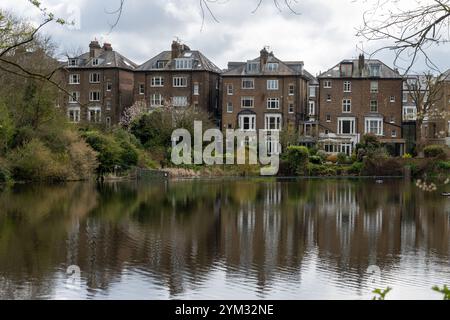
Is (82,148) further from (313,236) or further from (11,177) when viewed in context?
(313,236)

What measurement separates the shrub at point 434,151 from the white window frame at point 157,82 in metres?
30.3

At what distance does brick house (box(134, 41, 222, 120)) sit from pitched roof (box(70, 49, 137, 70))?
192 cm

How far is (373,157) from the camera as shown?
7056 centimetres

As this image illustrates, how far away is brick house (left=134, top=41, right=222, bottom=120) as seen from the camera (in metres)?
85.1

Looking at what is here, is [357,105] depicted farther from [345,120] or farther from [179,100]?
[179,100]

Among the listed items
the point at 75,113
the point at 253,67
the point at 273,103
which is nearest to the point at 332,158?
the point at 273,103

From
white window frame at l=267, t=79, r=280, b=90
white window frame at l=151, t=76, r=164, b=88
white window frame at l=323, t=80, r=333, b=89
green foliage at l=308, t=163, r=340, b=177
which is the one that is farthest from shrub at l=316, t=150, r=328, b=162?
white window frame at l=151, t=76, r=164, b=88

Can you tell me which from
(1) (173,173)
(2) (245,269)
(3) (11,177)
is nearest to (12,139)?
(3) (11,177)

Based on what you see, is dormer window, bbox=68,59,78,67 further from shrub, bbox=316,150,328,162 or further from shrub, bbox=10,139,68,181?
shrub, bbox=10,139,68,181

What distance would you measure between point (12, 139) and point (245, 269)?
120 ft

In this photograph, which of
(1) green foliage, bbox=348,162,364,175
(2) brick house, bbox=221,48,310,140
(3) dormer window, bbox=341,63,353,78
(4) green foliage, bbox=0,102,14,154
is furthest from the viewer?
(2) brick house, bbox=221,48,310,140

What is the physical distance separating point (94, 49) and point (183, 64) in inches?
415

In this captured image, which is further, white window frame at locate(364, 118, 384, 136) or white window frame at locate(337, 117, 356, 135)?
white window frame at locate(337, 117, 356, 135)
